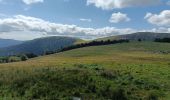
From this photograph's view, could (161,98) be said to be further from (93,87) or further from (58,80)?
(58,80)

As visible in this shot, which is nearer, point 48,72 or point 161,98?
point 161,98

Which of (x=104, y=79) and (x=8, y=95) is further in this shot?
(x=104, y=79)

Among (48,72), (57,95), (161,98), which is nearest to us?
(57,95)

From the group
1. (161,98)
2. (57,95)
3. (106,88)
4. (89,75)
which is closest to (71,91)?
(57,95)

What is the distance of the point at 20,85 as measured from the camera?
79.4ft

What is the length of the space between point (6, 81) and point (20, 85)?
4.90 feet

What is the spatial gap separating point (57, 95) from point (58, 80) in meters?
3.21

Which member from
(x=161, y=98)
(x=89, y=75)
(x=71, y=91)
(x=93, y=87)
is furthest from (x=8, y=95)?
(x=161, y=98)

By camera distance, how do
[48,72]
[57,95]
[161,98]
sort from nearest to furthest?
1. [57,95]
2. [161,98]
3. [48,72]

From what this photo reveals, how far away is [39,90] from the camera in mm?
22875

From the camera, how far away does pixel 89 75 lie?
91.4 feet

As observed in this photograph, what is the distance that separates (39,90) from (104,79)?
6.76 metres

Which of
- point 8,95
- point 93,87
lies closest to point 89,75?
point 93,87

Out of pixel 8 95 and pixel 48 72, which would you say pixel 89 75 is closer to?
pixel 48 72
